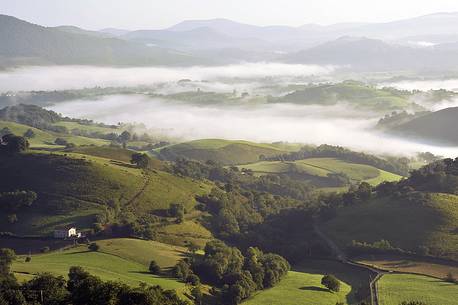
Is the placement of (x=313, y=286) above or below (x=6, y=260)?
below

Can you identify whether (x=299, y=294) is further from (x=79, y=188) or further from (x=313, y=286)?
(x=79, y=188)

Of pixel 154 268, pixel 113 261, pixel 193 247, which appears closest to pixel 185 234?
pixel 193 247

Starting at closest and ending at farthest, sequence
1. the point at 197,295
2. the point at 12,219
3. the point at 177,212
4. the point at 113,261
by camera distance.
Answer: the point at 197,295 → the point at 113,261 → the point at 12,219 → the point at 177,212

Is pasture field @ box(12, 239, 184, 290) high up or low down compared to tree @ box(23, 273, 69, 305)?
down

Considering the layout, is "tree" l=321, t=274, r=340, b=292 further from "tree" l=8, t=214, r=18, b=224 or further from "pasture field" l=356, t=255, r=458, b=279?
"tree" l=8, t=214, r=18, b=224

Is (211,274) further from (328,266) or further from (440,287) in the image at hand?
(440,287)

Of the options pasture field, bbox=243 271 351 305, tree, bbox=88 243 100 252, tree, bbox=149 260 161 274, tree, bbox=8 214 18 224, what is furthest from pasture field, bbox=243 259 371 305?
tree, bbox=8 214 18 224
